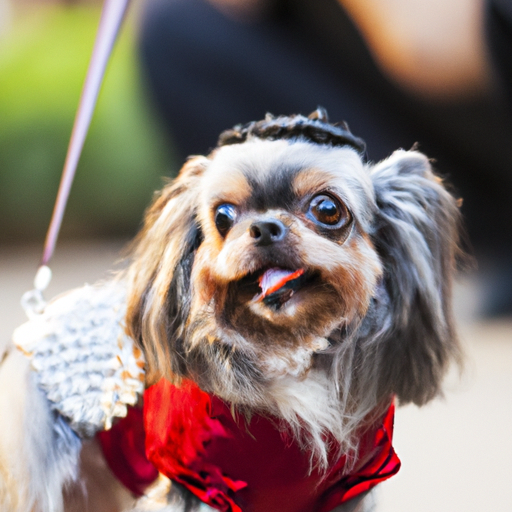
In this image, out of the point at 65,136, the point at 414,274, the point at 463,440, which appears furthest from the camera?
the point at 65,136

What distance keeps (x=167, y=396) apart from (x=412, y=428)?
774 millimetres

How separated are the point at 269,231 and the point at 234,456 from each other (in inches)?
10.9

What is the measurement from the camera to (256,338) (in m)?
0.65

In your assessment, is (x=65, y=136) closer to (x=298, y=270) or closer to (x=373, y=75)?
(x=373, y=75)

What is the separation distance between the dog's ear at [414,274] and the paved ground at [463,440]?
89mm

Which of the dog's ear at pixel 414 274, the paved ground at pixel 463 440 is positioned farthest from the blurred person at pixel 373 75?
the dog's ear at pixel 414 274

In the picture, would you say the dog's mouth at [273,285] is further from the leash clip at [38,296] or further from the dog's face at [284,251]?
the leash clip at [38,296]

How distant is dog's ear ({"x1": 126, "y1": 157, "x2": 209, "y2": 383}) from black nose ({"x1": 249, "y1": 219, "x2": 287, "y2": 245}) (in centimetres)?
15

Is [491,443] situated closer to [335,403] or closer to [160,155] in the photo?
[335,403]

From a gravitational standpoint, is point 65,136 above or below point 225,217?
below

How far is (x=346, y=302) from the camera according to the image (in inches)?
25.0

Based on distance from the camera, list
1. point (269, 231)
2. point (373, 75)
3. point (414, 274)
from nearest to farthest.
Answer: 1. point (269, 231)
2. point (414, 274)
3. point (373, 75)

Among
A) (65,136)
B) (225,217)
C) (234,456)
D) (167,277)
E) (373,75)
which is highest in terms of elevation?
(373,75)

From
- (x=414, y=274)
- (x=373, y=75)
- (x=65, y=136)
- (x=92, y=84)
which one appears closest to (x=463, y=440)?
(x=414, y=274)
